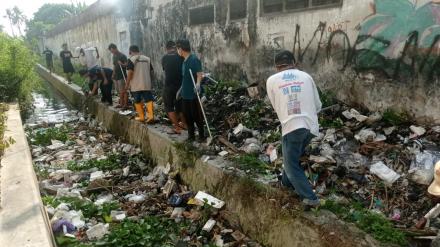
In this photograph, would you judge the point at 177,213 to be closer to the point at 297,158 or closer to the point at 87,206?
the point at 87,206

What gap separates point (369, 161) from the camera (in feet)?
15.0

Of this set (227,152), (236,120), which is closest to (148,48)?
(236,120)

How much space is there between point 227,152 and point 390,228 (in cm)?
277

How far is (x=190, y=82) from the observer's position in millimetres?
5891

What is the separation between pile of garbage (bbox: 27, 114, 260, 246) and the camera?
453 cm

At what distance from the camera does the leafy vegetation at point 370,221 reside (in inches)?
125

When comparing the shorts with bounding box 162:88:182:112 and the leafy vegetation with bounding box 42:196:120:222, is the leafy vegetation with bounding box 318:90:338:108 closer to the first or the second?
the shorts with bounding box 162:88:182:112

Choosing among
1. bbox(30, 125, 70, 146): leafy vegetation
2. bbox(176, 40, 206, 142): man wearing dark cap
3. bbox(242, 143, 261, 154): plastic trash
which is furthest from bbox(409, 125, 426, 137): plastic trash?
bbox(30, 125, 70, 146): leafy vegetation

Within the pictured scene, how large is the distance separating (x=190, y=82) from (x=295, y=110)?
271 centimetres

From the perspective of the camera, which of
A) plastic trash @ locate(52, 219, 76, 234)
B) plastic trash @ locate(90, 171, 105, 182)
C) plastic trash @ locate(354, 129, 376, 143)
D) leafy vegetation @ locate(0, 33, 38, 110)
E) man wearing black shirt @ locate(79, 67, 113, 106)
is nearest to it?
plastic trash @ locate(52, 219, 76, 234)

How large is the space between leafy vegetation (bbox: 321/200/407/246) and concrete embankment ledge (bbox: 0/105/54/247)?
9.72 feet

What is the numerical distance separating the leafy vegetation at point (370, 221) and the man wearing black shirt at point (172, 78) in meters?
3.91

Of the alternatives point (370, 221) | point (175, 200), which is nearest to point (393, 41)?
point (370, 221)

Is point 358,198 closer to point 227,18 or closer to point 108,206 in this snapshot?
point 108,206
